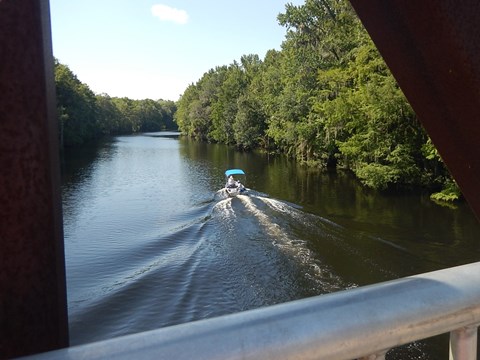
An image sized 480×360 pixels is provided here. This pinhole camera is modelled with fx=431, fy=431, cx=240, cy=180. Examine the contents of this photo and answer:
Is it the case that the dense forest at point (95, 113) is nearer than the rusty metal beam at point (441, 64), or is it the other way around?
the rusty metal beam at point (441, 64)

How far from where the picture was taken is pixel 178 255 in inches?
590

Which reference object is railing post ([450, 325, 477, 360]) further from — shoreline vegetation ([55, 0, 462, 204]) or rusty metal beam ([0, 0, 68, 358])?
shoreline vegetation ([55, 0, 462, 204])

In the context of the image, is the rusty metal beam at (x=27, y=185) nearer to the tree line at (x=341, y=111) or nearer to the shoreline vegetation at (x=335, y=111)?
the shoreline vegetation at (x=335, y=111)

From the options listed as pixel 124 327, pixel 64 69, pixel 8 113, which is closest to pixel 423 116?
pixel 8 113

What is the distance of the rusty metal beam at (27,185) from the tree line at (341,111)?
20.6 meters

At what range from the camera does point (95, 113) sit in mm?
85875

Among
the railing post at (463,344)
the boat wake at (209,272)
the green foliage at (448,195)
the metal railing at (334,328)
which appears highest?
the metal railing at (334,328)

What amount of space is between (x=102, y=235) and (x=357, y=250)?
9.90 meters

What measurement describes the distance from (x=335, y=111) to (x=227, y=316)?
105 feet

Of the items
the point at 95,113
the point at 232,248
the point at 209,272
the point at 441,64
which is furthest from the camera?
the point at 95,113

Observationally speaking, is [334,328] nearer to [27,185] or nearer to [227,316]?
[227,316]

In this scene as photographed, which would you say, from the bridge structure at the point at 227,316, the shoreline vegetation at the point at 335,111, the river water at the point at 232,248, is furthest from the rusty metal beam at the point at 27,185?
the shoreline vegetation at the point at 335,111

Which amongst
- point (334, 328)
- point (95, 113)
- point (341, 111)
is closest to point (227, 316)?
point (334, 328)

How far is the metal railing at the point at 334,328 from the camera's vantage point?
0.79 m
